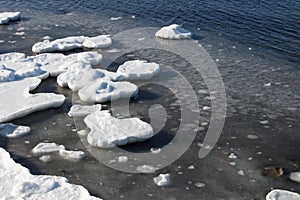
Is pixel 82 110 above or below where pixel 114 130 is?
below

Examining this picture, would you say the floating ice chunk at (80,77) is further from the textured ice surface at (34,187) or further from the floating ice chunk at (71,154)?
the textured ice surface at (34,187)

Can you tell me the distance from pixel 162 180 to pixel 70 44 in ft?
15.4

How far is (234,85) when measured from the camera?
7.01m

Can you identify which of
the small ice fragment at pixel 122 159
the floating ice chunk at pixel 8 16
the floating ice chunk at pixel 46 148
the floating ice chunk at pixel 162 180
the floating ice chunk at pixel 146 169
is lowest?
the floating ice chunk at pixel 8 16

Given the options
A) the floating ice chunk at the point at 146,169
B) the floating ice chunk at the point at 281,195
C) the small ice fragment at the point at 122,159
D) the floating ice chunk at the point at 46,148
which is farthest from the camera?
the floating ice chunk at the point at 46,148

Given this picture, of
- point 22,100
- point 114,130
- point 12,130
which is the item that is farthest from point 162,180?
point 22,100

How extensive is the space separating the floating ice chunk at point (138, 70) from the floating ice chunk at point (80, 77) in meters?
0.17

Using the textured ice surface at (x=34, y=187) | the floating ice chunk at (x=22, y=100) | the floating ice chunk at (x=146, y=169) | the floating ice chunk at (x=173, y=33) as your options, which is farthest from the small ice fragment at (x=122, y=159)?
the floating ice chunk at (x=173, y=33)

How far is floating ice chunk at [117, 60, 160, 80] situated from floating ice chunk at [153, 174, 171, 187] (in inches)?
105

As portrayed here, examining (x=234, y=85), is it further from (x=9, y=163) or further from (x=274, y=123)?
(x=9, y=163)

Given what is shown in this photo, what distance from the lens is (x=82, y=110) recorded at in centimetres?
615

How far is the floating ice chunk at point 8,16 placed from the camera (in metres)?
10.4

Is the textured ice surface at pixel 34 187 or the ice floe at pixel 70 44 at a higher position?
the textured ice surface at pixel 34 187

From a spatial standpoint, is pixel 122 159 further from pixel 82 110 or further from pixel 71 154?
pixel 82 110
